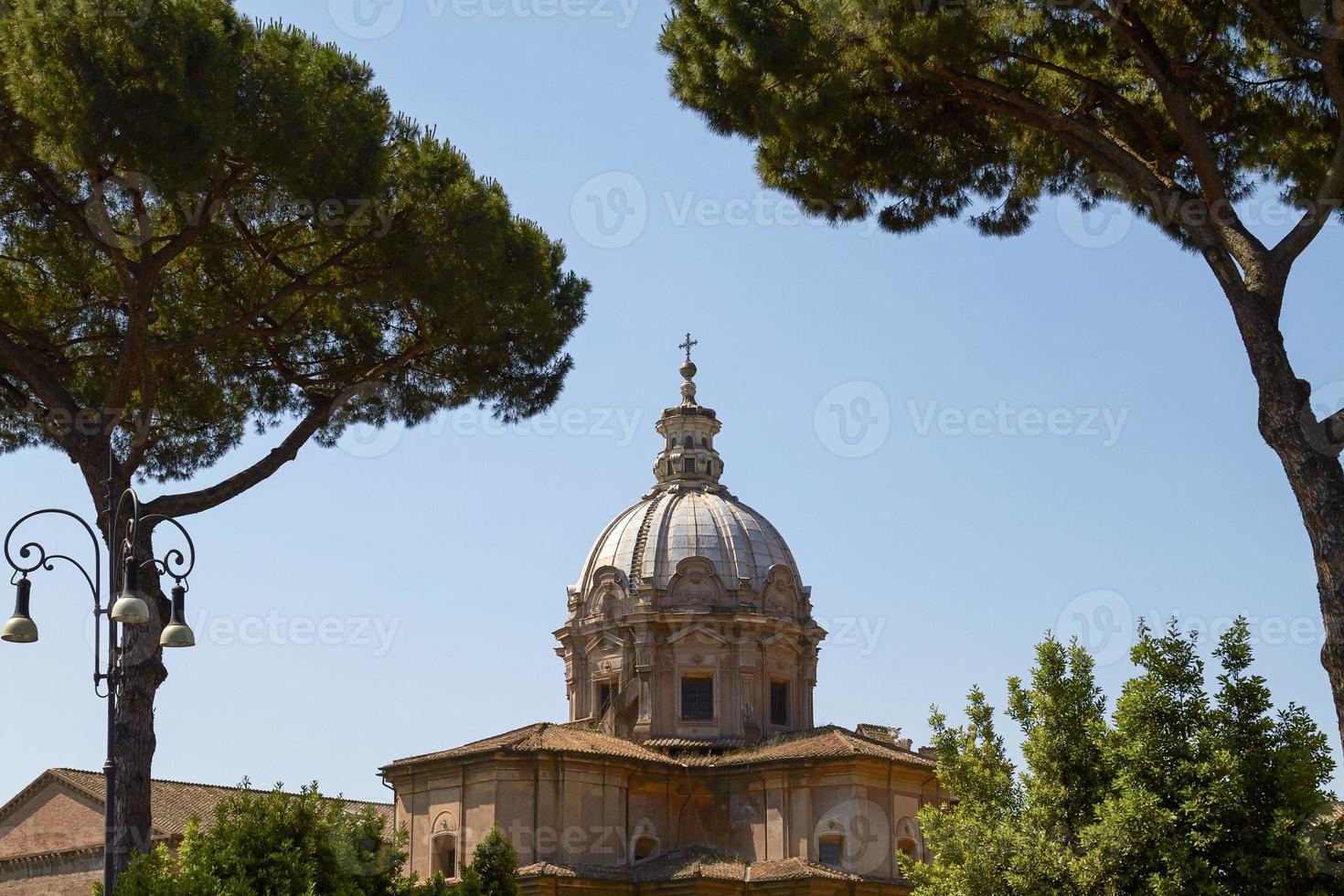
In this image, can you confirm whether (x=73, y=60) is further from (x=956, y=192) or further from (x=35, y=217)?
(x=956, y=192)

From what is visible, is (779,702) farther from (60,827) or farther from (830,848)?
(60,827)

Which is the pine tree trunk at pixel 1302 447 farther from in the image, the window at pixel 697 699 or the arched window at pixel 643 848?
the window at pixel 697 699

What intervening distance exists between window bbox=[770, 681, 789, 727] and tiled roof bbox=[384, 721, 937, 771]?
1976 millimetres

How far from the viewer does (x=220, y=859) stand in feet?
54.5

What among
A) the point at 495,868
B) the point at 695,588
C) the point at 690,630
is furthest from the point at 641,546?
the point at 495,868

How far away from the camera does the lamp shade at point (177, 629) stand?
15000mm

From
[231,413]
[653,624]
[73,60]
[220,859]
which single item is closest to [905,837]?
[653,624]

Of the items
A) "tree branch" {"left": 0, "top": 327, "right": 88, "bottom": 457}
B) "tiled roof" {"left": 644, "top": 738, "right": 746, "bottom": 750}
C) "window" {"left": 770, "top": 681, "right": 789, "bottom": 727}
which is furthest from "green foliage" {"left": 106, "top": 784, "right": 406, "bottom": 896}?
"window" {"left": 770, "top": 681, "right": 789, "bottom": 727}

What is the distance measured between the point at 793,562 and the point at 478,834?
40.0 feet

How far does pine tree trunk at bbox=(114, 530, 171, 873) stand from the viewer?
679 inches

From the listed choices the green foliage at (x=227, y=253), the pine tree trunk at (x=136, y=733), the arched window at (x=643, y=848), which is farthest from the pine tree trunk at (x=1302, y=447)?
the arched window at (x=643, y=848)

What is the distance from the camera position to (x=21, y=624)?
14805 millimetres

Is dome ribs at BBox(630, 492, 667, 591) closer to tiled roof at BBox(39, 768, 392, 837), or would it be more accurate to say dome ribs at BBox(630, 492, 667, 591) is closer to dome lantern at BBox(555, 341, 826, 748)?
dome lantern at BBox(555, 341, 826, 748)

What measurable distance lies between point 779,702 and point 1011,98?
90.2 ft
